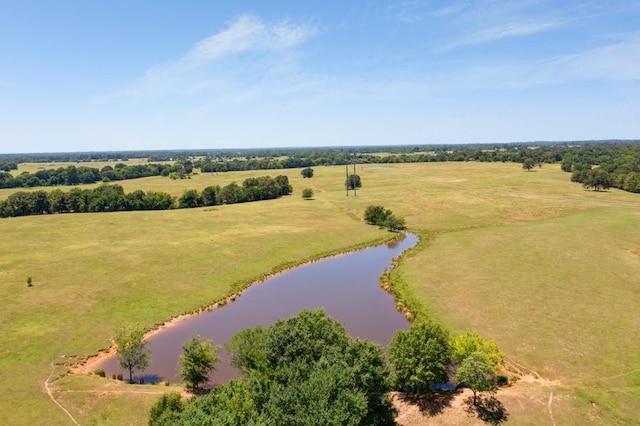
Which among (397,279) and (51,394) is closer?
(51,394)

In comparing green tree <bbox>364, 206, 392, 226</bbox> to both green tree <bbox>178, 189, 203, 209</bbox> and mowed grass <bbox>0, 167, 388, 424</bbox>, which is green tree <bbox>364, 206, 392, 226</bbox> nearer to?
mowed grass <bbox>0, 167, 388, 424</bbox>

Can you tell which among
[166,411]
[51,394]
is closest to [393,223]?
[51,394]

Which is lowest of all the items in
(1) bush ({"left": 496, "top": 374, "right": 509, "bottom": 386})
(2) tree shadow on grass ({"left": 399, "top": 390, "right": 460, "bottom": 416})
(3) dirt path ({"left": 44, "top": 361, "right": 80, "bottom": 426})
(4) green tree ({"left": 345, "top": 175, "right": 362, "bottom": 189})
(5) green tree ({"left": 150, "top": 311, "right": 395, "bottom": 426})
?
(3) dirt path ({"left": 44, "top": 361, "right": 80, "bottom": 426})

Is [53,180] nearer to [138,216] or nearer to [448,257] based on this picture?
[138,216]

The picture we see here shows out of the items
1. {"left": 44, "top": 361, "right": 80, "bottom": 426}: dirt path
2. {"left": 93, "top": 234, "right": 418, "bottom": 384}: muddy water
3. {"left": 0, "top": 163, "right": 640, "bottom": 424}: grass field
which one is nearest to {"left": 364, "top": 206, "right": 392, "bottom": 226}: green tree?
{"left": 0, "top": 163, "right": 640, "bottom": 424}: grass field

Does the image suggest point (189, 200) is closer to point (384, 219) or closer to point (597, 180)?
point (384, 219)

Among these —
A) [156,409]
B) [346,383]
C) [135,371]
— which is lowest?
[135,371]

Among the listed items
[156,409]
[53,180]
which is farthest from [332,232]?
[53,180]
